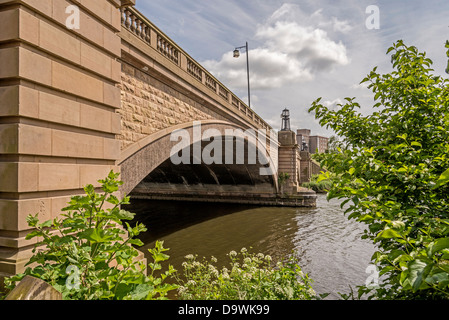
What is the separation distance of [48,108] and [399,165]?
3.85 metres

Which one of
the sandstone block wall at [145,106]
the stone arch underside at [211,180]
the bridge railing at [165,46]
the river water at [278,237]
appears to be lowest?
the river water at [278,237]

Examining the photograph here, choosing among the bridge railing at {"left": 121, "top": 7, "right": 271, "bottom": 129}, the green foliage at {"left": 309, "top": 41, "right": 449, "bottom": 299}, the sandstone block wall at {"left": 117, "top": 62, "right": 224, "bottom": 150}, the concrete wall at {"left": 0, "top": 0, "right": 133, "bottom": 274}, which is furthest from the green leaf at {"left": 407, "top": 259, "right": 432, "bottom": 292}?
the bridge railing at {"left": 121, "top": 7, "right": 271, "bottom": 129}

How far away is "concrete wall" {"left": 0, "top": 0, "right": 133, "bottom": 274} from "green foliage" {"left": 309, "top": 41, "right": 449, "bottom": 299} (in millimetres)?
3051

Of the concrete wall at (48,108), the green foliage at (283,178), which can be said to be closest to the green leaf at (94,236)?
the concrete wall at (48,108)

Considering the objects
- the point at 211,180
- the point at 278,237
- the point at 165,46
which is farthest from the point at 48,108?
the point at 211,180

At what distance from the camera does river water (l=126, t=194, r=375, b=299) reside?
8547mm

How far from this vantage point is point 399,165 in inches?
107

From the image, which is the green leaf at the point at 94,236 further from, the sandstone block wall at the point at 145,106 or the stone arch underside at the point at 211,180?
the stone arch underside at the point at 211,180

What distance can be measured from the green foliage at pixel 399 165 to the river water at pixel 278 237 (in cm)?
467

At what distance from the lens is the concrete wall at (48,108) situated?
9.67 feet
